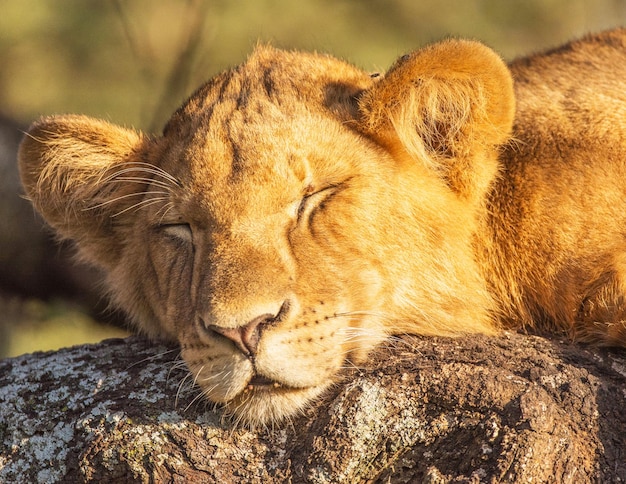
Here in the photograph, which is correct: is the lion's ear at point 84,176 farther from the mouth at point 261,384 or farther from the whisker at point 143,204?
the mouth at point 261,384

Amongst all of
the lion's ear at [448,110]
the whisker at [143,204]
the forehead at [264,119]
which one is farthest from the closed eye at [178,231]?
the lion's ear at [448,110]

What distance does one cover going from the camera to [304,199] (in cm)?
384

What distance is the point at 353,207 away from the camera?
3.88 metres

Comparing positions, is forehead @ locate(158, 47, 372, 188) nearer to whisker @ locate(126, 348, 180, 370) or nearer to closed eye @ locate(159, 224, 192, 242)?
closed eye @ locate(159, 224, 192, 242)

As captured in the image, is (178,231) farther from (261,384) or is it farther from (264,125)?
(261,384)

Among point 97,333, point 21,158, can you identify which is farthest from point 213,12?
point 21,158

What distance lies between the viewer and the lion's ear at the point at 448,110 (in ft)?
12.5

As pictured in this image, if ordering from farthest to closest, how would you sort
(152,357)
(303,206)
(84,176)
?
(84,176)
(152,357)
(303,206)

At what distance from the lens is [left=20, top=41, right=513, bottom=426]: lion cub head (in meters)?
3.49

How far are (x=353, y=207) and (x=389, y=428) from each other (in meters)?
0.99

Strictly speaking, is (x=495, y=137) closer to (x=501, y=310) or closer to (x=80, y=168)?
(x=501, y=310)

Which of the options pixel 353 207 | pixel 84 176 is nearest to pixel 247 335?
pixel 353 207

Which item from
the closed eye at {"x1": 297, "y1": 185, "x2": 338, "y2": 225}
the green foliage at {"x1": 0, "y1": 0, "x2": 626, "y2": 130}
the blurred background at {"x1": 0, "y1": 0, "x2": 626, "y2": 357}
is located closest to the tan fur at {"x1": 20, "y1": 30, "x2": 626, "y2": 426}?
the closed eye at {"x1": 297, "y1": 185, "x2": 338, "y2": 225}

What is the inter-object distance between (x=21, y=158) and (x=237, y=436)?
1.88 metres
